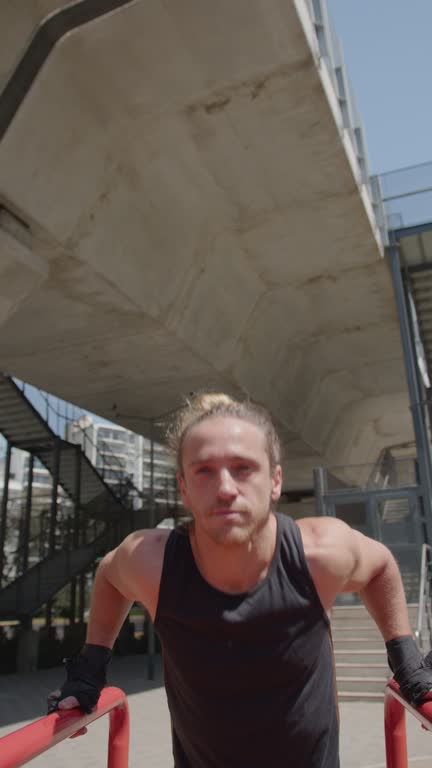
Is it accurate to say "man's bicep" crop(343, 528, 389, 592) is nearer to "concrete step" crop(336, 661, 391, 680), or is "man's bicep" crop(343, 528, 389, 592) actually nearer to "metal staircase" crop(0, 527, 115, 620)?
"concrete step" crop(336, 661, 391, 680)

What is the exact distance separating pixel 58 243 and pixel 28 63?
2816mm

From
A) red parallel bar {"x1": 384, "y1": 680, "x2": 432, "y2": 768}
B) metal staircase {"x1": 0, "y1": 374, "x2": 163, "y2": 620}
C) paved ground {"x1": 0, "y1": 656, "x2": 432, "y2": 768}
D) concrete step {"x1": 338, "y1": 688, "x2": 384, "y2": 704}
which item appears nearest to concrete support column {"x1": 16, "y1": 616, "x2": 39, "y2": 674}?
metal staircase {"x1": 0, "y1": 374, "x2": 163, "y2": 620}

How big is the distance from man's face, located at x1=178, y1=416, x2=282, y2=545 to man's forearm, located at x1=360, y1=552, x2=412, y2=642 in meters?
0.45

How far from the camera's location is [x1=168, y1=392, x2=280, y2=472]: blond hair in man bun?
1855 millimetres

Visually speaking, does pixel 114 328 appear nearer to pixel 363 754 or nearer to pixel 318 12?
pixel 318 12

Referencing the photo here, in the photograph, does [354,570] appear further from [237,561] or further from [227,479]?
[227,479]

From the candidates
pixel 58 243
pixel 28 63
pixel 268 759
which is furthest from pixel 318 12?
pixel 268 759

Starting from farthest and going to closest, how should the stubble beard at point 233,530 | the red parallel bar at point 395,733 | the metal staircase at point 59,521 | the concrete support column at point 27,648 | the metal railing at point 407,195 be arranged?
the metal staircase at point 59,521 → the concrete support column at point 27,648 → the metal railing at point 407,195 → the red parallel bar at point 395,733 → the stubble beard at point 233,530

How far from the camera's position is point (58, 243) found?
10164mm

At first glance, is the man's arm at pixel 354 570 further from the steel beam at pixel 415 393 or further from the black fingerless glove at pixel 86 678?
the steel beam at pixel 415 393

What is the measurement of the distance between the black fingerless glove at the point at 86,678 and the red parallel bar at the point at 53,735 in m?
0.04

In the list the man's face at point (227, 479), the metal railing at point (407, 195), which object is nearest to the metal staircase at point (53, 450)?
the metal railing at point (407, 195)

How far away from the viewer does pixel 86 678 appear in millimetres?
1894

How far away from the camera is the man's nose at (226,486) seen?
1.63 meters
